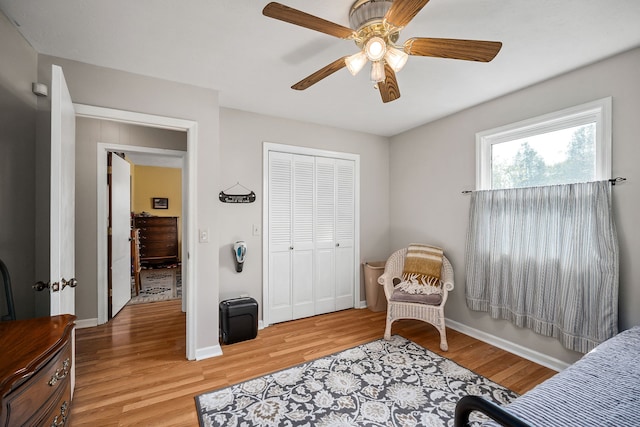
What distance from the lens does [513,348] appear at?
256cm

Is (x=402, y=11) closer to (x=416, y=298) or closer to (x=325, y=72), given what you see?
(x=325, y=72)

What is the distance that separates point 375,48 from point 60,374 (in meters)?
2.21

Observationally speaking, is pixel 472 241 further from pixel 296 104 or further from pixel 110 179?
pixel 110 179

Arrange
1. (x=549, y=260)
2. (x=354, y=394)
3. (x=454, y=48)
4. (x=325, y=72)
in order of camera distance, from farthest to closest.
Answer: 1. (x=549, y=260)
2. (x=354, y=394)
3. (x=325, y=72)
4. (x=454, y=48)

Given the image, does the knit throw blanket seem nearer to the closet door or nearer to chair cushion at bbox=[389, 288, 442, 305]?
chair cushion at bbox=[389, 288, 442, 305]

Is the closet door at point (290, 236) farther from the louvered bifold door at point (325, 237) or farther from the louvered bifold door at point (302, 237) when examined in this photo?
the louvered bifold door at point (325, 237)

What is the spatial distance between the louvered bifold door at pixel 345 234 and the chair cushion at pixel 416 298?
3.25ft

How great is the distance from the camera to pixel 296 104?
9.46 ft

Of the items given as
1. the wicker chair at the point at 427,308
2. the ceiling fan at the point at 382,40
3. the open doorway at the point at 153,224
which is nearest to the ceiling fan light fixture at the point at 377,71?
the ceiling fan at the point at 382,40

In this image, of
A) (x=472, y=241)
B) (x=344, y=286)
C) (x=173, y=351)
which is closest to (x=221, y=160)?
(x=173, y=351)

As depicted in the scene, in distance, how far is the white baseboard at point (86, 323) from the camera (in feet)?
9.94

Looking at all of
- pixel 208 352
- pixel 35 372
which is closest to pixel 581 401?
pixel 35 372

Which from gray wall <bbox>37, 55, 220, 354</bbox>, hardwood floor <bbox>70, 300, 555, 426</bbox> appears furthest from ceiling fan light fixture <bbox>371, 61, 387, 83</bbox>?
hardwood floor <bbox>70, 300, 555, 426</bbox>

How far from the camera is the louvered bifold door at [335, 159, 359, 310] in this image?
145 inches
